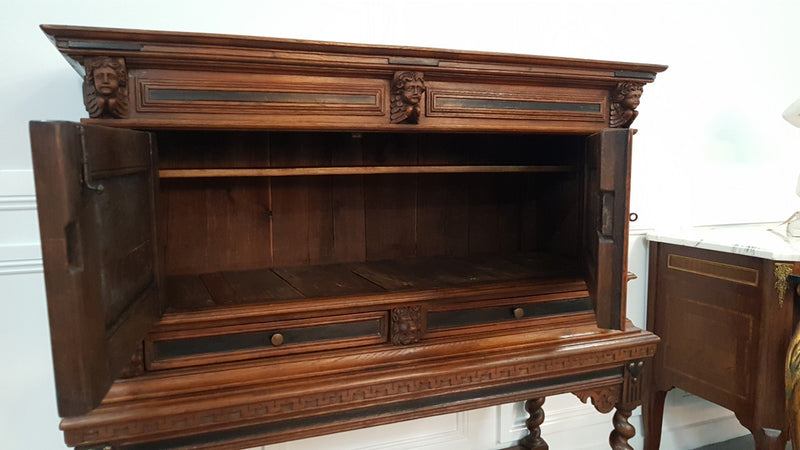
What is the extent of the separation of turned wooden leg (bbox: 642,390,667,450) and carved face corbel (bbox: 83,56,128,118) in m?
1.72

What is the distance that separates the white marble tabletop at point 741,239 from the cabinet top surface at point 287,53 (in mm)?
588

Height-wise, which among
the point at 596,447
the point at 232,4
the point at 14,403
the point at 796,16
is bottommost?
the point at 596,447

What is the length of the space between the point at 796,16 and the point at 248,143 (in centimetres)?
207

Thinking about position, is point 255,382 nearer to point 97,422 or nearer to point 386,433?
point 97,422

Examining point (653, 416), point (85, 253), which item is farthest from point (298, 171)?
point (653, 416)

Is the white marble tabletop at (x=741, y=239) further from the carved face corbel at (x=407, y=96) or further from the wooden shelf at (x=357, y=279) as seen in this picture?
the carved face corbel at (x=407, y=96)

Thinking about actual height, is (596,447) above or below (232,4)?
below

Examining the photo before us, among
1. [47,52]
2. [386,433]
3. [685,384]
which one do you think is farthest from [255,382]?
[685,384]

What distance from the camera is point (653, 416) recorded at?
67.0 inches

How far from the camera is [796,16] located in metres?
1.92

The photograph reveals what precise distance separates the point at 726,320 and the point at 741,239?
0.25 meters

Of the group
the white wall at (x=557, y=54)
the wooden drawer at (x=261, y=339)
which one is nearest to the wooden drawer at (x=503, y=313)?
the wooden drawer at (x=261, y=339)

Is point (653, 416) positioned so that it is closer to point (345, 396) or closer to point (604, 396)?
point (604, 396)

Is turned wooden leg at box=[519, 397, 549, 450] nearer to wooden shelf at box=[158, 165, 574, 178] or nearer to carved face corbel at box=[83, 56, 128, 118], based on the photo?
wooden shelf at box=[158, 165, 574, 178]
